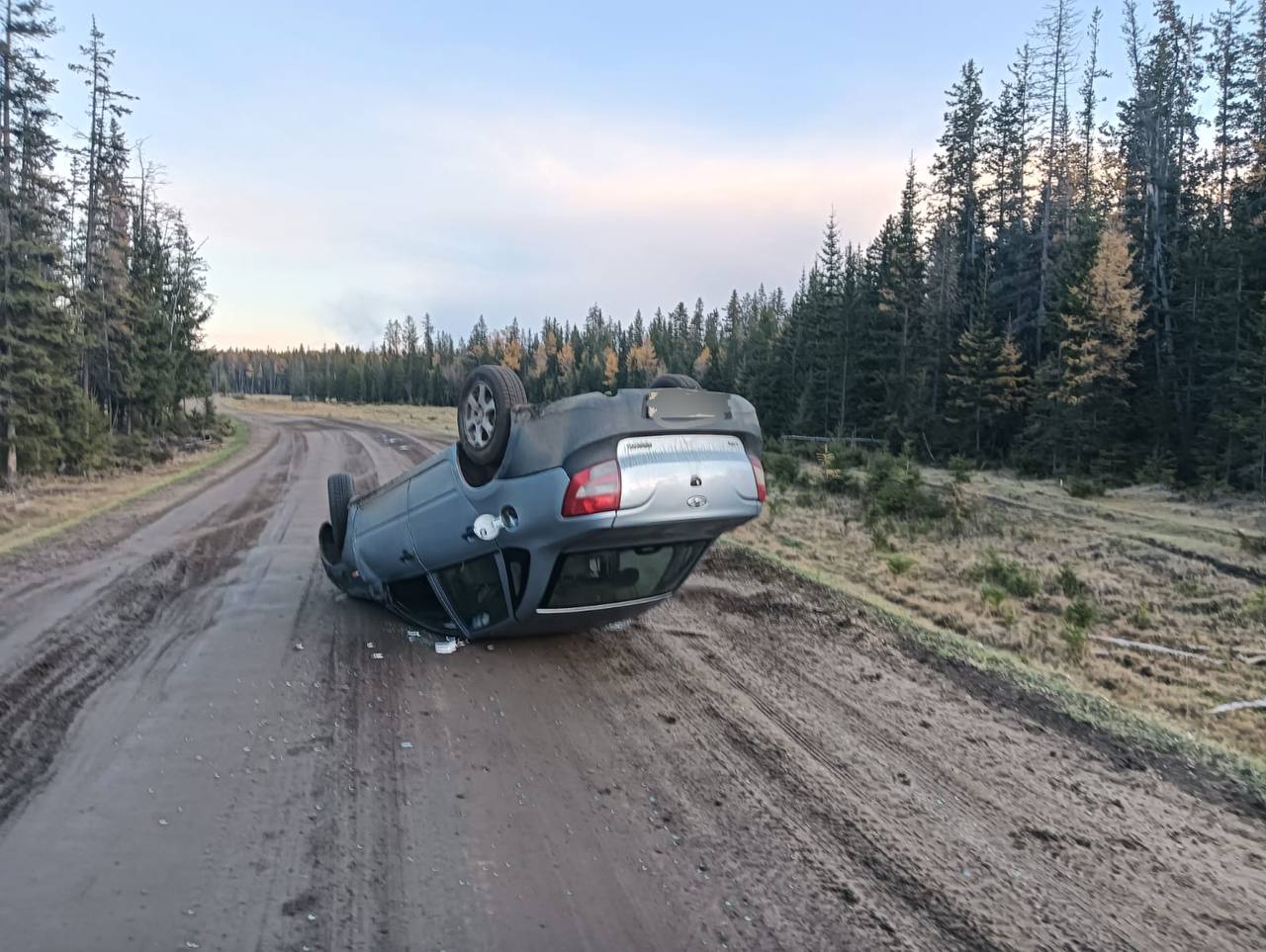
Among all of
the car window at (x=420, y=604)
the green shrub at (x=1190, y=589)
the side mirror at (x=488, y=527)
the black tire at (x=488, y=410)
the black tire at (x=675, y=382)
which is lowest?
the green shrub at (x=1190, y=589)

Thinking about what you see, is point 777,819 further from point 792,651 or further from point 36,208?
point 36,208

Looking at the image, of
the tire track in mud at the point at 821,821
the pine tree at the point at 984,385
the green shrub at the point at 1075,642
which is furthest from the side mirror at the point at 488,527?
the pine tree at the point at 984,385

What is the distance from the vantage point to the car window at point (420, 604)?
5918 millimetres

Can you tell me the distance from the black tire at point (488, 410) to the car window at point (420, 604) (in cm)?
128

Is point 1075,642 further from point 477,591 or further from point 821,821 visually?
point 477,591

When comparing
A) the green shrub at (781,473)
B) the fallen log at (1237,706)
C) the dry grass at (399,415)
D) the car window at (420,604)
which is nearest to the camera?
the fallen log at (1237,706)

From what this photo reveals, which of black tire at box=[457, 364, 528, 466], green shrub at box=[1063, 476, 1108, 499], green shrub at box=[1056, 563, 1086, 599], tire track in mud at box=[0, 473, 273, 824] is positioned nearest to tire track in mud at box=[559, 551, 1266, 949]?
black tire at box=[457, 364, 528, 466]

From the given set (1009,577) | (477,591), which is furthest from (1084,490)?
(477,591)

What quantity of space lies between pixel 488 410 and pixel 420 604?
191 cm

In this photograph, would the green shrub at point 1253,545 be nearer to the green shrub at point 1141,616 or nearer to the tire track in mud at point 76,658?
the green shrub at point 1141,616

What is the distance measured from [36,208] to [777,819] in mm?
23360

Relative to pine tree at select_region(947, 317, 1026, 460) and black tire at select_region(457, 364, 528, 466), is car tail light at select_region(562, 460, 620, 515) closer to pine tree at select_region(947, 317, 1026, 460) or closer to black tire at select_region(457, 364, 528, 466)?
black tire at select_region(457, 364, 528, 466)

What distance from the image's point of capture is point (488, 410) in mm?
5047

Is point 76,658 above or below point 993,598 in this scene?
below
